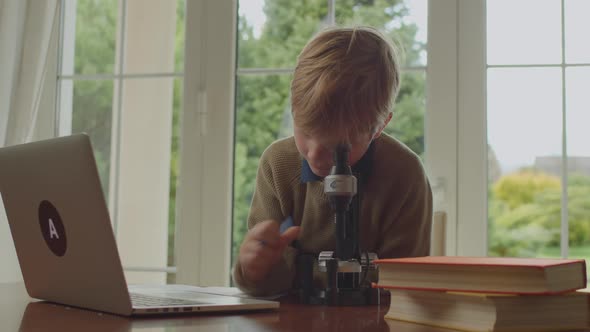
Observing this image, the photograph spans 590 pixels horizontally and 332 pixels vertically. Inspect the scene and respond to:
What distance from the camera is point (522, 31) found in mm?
2635

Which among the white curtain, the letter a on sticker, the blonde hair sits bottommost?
the letter a on sticker

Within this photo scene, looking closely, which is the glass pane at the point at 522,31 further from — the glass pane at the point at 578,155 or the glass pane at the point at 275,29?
the glass pane at the point at 275,29

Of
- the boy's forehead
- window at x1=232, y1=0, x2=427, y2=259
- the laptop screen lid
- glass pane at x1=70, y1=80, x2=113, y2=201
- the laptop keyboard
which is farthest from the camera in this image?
glass pane at x1=70, y1=80, x2=113, y2=201

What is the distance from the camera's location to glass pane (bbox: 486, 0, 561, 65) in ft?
8.58

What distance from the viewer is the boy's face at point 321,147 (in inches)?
51.2

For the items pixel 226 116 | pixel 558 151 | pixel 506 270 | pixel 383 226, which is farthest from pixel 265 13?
pixel 506 270

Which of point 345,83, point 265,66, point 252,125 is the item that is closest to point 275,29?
point 265,66

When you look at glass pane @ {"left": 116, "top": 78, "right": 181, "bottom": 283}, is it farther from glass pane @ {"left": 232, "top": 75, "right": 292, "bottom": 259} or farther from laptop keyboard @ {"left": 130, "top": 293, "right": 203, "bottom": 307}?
laptop keyboard @ {"left": 130, "top": 293, "right": 203, "bottom": 307}

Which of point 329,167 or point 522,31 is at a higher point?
point 522,31

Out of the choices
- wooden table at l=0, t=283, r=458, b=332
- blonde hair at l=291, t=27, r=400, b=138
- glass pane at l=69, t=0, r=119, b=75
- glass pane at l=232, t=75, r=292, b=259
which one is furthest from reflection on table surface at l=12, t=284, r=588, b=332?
glass pane at l=69, t=0, r=119, b=75

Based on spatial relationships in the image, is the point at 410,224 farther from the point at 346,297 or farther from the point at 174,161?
the point at 174,161

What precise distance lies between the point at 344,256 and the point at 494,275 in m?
0.31

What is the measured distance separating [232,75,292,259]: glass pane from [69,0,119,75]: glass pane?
60 centimetres

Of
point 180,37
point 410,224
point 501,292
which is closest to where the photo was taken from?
point 501,292
